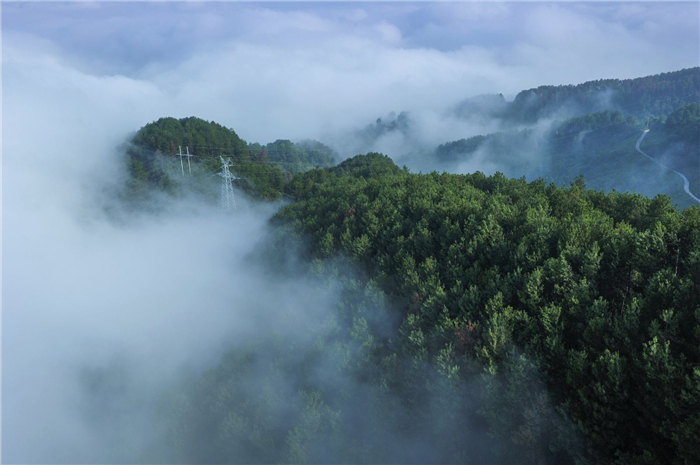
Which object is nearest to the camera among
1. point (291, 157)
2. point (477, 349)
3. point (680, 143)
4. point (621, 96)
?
point (477, 349)

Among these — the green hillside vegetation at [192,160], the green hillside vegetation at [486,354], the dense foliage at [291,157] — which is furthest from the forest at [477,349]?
the dense foliage at [291,157]

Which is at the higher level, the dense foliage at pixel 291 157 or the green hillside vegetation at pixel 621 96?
the green hillside vegetation at pixel 621 96

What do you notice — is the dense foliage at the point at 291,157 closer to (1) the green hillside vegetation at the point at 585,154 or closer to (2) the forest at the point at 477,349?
(1) the green hillside vegetation at the point at 585,154

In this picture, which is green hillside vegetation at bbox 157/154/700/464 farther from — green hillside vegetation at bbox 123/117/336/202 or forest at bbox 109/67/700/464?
green hillside vegetation at bbox 123/117/336/202

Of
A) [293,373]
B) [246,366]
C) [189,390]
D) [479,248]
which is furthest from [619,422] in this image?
[189,390]

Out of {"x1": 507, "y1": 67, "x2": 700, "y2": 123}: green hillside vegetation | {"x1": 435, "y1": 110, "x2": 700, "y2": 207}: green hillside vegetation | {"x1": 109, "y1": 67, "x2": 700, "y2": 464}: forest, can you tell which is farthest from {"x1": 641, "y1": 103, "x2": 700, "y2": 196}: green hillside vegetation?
{"x1": 109, "y1": 67, "x2": 700, "y2": 464}: forest

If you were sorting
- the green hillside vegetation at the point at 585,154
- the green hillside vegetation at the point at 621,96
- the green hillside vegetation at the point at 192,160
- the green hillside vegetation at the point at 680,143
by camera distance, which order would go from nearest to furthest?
the green hillside vegetation at the point at 680,143 < the green hillside vegetation at the point at 192,160 < the green hillside vegetation at the point at 585,154 < the green hillside vegetation at the point at 621,96

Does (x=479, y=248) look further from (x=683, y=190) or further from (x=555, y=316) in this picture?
(x=683, y=190)

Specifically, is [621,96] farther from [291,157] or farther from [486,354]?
[486,354]

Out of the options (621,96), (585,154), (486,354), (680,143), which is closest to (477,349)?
(486,354)
